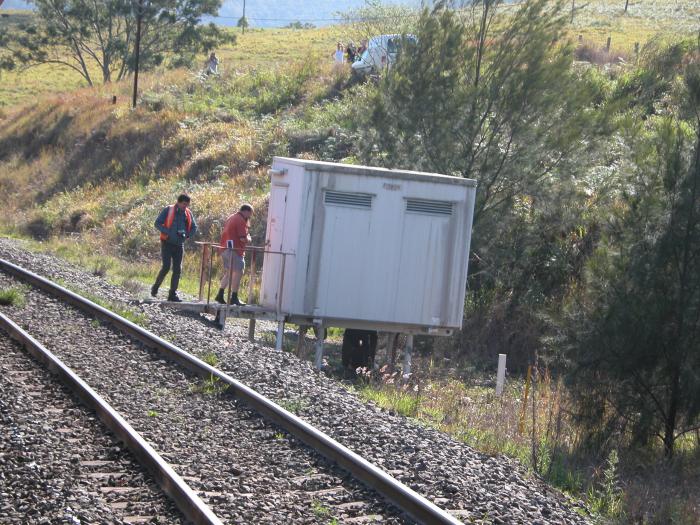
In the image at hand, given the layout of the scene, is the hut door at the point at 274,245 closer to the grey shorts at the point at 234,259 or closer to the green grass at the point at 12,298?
the grey shorts at the point at 234,259

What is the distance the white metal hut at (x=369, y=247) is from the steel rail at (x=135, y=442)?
14.8ft

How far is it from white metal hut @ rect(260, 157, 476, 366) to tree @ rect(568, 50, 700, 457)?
4028mm

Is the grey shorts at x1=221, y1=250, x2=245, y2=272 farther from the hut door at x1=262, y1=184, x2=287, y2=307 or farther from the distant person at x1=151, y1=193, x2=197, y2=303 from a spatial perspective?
the distant person at x1=151, y1=193, x2=197, y2=303

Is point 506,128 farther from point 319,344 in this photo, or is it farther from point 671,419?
point 671,419

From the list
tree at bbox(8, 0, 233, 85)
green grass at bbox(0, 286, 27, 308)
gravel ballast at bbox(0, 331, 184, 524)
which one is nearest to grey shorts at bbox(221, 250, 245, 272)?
green grass at bbox(0, 286, 27, 308)

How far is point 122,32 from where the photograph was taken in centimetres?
6184

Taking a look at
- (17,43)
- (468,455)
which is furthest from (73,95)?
(468,455)

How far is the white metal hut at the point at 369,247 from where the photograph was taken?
47.6 feet

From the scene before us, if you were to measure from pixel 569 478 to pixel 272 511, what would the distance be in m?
3.07

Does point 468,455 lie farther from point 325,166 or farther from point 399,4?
point 399,4

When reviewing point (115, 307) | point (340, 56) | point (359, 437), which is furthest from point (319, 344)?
point (340, 56)

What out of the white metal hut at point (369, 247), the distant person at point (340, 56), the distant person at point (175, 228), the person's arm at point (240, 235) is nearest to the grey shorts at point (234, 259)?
the person's arm at point (240, 235)

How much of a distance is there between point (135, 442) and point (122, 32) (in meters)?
58.2

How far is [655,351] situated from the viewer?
35.5 feet
